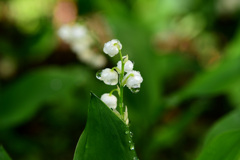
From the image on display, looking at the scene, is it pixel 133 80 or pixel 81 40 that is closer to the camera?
pixel 133 80

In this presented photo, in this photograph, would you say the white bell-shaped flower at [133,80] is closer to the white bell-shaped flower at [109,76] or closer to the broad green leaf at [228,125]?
the white bell-shaped flower at [109,76]

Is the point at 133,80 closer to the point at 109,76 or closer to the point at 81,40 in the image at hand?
the point at 109,76

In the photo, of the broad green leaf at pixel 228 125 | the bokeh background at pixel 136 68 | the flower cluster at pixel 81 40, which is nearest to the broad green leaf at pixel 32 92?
the bokeh background at pixel 136 68

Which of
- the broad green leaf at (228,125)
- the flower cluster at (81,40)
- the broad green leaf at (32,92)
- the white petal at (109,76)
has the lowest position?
the white petal at (109,76)

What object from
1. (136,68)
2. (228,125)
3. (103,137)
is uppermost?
(136,68)

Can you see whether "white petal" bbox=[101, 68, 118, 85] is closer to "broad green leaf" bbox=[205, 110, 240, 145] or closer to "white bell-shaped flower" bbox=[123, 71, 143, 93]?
"white bell-shaped flower" bbox=[123, 71, 143, 93]

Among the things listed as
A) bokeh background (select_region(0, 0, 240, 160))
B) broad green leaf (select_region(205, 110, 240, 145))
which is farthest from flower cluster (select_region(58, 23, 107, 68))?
broad green leaf (select_region(205, 110, 240, 145))

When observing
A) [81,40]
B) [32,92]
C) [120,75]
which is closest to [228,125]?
[120,75]
